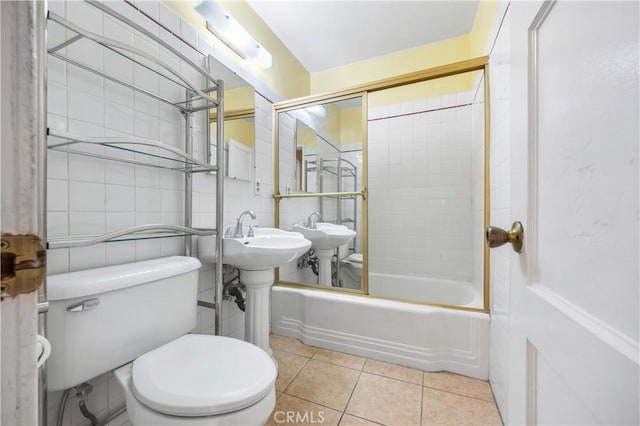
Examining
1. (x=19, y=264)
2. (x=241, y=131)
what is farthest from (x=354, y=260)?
(x=19, y=264)

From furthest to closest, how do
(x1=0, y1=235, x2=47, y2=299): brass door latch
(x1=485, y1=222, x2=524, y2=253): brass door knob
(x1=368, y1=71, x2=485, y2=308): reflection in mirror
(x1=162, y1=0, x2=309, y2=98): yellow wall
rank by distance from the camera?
(x1=368, y1=71, x2=485, y2=308): reflection in mirror
(x1=162, y1=0, x2=309, y2=98): yellow wall
(x1=485, y1=222, x2=524, y2=253): brass door knob
(x1=0, y1=235, x2=47, y2=299): brass door latch

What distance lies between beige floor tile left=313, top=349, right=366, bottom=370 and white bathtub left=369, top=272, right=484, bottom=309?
0.69m

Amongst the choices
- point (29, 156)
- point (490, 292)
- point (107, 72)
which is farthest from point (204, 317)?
point (490, 292)

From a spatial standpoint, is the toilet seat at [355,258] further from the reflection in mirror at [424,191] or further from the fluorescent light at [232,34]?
the fluorescent light at [232,34]

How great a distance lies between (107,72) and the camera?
1.00 meters

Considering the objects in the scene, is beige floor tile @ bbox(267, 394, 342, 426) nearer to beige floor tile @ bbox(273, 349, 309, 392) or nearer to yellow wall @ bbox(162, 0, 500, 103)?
beige floor tile @ bbox(273, 349, 309, 392)

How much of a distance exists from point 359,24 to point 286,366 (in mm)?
2447

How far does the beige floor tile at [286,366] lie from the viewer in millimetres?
1406

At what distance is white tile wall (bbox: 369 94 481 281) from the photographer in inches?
89.0

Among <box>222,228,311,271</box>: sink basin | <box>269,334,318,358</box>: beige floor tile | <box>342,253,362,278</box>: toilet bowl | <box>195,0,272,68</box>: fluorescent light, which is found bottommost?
<box>269,334,318,358</box>: beige floor tile

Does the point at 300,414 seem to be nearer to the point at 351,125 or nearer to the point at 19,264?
the point at 19,264

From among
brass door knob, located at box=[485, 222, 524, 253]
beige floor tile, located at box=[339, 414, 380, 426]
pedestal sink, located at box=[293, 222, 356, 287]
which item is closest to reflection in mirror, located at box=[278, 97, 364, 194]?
pedestal sink, located at box=[293, 222, 356, 287]

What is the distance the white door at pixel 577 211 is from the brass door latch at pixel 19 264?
0.52m

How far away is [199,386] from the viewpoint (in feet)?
2.42
